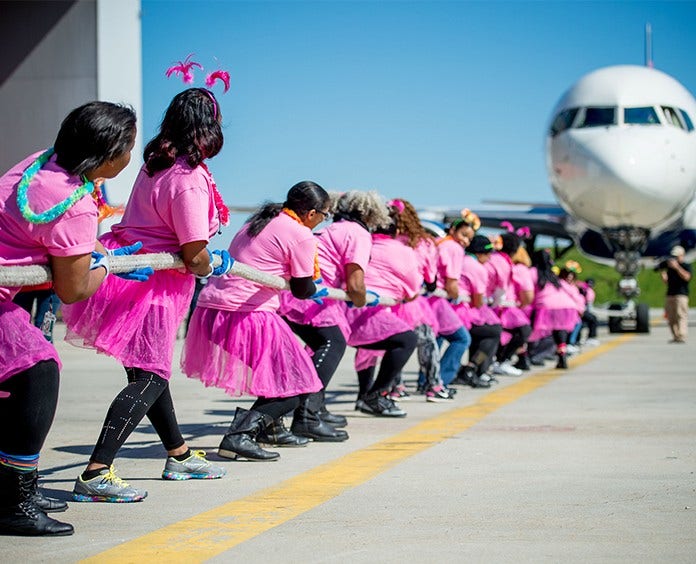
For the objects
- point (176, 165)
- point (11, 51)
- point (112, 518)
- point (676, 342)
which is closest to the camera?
point (112, 518)

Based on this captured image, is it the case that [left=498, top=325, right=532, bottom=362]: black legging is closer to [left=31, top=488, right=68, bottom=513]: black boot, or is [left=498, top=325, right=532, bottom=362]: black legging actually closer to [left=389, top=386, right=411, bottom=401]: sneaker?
[left=389, top=386, right=411, bottom=401]: sneaker

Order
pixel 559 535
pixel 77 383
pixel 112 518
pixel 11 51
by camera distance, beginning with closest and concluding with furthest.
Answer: pixel 559 535 < pixel 112 518 < pixel 77 383 < pixel 11 51

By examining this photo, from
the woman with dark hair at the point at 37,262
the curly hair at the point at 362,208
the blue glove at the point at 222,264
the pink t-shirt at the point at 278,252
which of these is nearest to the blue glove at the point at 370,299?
the curly hair at the point at 362,208

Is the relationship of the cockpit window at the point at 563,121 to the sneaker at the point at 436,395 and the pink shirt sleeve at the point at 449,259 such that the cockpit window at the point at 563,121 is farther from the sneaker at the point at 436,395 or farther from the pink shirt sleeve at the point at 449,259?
the sneaker at the point at 436,395

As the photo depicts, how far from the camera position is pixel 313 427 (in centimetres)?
766

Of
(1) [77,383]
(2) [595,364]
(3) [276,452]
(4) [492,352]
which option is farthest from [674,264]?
(3) [276,452]

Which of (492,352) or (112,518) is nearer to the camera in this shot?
(112,518)

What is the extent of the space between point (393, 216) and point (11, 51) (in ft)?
56.4

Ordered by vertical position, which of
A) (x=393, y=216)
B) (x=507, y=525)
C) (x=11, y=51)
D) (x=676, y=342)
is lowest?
(x=676, y=342)

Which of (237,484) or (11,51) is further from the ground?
(11,51)

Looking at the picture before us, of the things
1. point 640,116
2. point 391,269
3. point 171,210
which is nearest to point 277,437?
point 171,210

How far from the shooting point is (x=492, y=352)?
502 inches

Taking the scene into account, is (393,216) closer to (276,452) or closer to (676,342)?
(276,452)

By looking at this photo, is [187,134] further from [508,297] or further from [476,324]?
[508,297]
